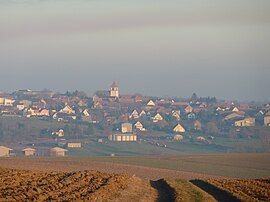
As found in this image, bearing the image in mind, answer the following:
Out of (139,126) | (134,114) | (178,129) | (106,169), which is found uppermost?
Result: (134,114)

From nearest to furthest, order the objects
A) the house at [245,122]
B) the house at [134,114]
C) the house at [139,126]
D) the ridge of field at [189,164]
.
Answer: the ridge of field at [189,164] < the house at [245,122] < the house at [139,126] < the house at [134,114]

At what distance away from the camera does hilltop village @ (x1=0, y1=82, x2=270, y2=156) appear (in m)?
128

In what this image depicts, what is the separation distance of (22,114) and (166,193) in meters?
153

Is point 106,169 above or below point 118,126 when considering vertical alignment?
below

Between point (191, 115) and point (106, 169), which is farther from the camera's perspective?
point (191, 115)

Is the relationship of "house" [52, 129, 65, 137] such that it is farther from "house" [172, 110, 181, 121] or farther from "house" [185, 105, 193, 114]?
"house" [185, 105, 193, 114]

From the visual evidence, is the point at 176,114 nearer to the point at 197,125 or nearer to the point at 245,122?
the point at 197,125

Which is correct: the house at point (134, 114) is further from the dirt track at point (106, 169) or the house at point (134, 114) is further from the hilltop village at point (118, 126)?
the dirt track at point (106, 169)

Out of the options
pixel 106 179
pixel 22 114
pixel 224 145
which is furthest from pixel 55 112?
pixel 106 179

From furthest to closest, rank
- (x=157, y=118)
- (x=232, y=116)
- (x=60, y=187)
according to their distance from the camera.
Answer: (x=157, y=118), (x=232, y=116), (x=60, y=187)

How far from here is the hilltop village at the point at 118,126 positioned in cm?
12850

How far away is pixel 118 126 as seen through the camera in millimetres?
159125

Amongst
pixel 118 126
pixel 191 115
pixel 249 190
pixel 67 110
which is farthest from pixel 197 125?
pixel 249 190

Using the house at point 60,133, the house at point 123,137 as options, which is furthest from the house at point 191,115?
the house at point 60,133
